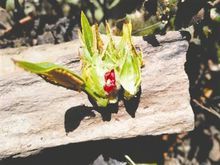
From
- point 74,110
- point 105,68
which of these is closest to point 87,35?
point 105,68

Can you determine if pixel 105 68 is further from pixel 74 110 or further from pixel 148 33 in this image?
pixel 148 33

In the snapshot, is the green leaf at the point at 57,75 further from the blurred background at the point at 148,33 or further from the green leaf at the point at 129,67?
the blurred background at the point at 148,33

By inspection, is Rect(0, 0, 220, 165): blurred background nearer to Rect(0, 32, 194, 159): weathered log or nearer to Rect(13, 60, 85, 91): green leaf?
Rect(0, 32, 194, 159): weathered log

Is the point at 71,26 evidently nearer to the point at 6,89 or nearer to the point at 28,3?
the point at 28,3

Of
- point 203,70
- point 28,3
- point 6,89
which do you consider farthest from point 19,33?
point 203,70

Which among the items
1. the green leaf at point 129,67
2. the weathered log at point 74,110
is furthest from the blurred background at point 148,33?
the green leaf at point 129,67

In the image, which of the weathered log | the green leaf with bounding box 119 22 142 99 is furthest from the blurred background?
the green leaf with bounding box 119 22 142 99
